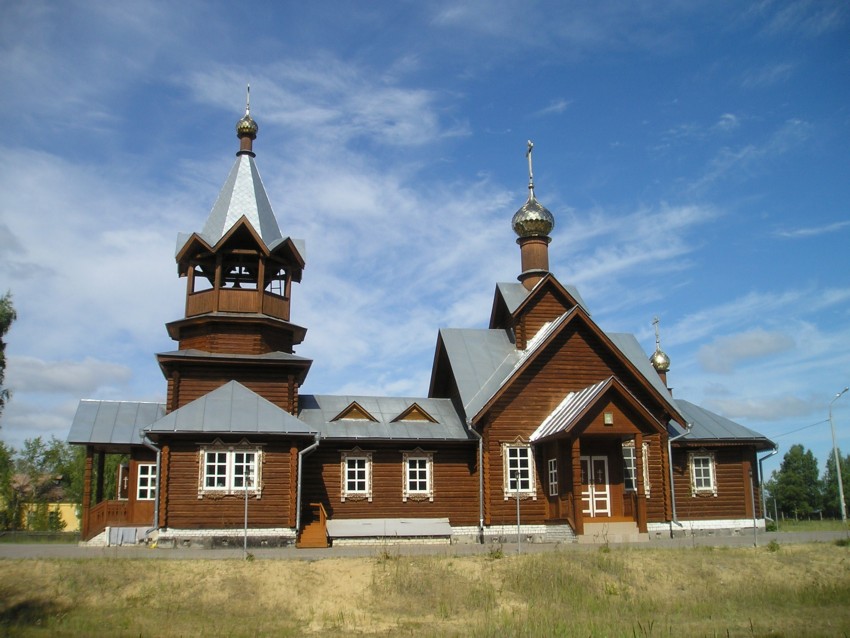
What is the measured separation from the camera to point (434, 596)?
53.4 ft

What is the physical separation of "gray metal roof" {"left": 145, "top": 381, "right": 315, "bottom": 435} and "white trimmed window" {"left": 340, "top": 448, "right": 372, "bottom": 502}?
2504mm

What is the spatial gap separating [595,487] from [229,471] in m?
10.7

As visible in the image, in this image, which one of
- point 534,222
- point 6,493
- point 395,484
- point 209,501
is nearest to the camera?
point 209,501

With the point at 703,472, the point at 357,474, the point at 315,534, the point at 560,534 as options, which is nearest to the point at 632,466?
the point at 703,472

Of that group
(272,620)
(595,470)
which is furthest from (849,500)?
(272,620)

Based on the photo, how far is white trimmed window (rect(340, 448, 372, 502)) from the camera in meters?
24.8

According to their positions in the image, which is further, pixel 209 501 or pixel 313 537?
pixel 313 537

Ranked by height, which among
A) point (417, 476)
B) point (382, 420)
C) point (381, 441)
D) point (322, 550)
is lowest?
point (322, 550)

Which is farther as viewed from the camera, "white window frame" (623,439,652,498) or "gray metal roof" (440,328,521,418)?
"gray metal roof" (440,328,521,418)

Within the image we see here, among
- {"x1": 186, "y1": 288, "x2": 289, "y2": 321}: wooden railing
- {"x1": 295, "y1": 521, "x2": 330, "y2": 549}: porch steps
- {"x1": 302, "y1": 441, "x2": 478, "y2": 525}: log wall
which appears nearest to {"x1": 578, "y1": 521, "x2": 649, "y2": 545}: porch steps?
{"x1": 302, "y1": 441, "x2": 478, "y2": 525}: log wall

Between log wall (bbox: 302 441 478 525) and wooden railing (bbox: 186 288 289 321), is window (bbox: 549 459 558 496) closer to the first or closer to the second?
log wall (bbox: 302 441 478 525)

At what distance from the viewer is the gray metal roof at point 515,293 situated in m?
28.6

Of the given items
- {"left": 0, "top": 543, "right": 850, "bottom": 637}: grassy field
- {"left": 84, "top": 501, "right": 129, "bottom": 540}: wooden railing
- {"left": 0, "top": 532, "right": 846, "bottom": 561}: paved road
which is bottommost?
{"left": 0, "top": 543, "right": 850, "bottom": 637}: grassy field

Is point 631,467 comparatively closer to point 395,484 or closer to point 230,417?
point 395,484
